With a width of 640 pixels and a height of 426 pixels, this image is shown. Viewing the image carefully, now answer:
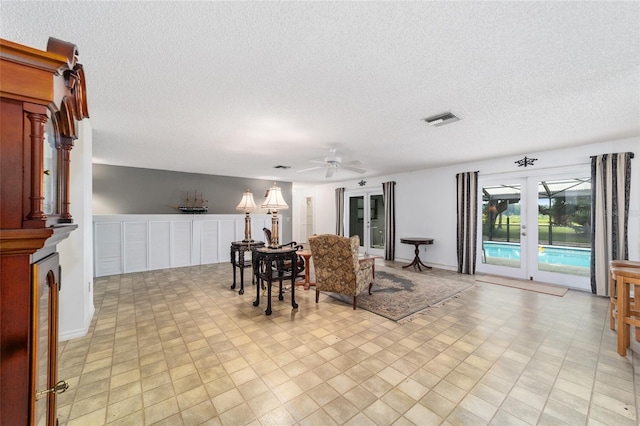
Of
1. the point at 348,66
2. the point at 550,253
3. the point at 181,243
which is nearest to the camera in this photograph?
the point at 348,66

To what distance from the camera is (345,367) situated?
2162mm

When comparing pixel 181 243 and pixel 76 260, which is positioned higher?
pixel 76 260

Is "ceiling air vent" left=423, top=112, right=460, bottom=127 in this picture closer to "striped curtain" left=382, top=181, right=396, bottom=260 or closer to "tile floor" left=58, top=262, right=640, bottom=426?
"tile floor" left=58, top=262, right=640, bottom=426

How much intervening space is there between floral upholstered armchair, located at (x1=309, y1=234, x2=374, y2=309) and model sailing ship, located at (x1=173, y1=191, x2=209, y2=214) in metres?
4.22

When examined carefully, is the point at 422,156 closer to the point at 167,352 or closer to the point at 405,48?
the point at 405,48

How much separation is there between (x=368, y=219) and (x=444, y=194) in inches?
95.4

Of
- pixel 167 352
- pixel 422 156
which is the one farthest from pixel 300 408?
pixel 422 156

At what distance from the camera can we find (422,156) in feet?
16.0

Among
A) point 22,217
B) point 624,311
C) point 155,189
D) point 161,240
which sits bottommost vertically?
point 624,311

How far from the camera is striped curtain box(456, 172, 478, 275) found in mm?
5359

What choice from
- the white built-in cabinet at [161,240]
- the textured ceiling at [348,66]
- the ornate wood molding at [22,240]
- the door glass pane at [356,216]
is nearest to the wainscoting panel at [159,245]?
Answer: the white built-in cabinet at [161,240]

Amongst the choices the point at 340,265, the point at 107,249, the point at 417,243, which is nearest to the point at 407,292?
the point at 340,265

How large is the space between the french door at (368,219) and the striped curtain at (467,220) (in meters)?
2.33

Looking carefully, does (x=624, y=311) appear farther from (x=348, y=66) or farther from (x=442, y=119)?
(x=348, y=66)
